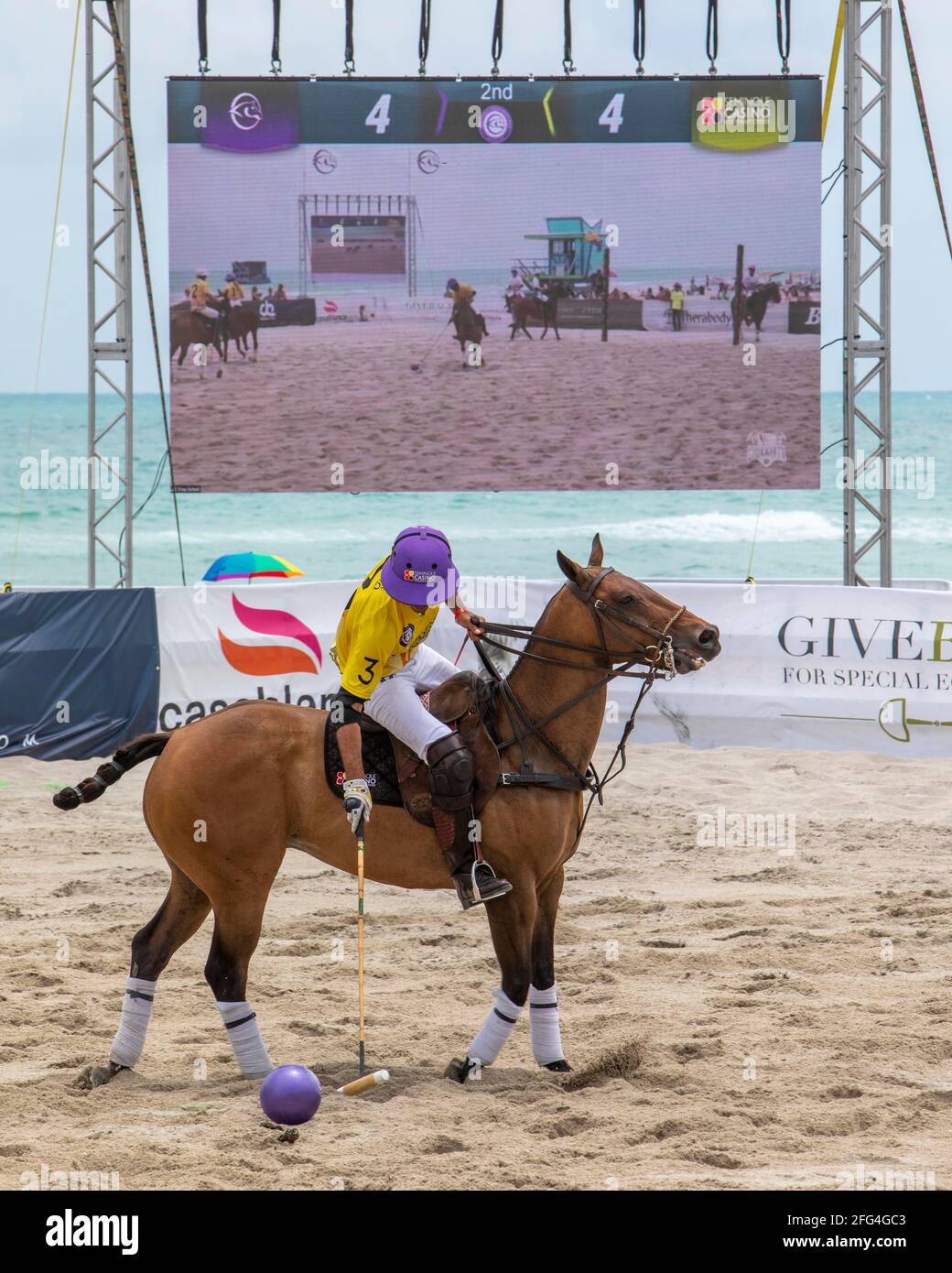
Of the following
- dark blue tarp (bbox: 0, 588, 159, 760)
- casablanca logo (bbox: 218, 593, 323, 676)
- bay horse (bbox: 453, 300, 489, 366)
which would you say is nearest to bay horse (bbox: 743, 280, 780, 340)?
bay horse (bbox: 453, 300, 489, 366)

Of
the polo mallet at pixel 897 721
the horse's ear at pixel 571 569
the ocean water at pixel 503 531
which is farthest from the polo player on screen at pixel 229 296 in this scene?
the ocean water at pixel 503 531

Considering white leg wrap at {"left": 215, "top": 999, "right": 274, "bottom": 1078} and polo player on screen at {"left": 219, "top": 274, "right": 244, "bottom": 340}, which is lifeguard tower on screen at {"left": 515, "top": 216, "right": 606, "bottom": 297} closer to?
polo player on screen at {"left": 219, "top": 274, "right": 244, "bottom": 340}

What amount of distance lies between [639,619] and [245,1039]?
2.33 m

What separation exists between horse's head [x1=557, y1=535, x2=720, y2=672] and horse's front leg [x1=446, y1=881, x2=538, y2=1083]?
42.1 inches

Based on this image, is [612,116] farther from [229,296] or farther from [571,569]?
[571,569]

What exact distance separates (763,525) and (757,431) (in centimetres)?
2970

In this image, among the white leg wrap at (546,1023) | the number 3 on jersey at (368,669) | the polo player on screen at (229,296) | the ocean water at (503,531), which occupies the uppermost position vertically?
the polo player on screen at (229,296)

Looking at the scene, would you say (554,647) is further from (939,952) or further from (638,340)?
(638,340)

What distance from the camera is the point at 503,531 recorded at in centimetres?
4238

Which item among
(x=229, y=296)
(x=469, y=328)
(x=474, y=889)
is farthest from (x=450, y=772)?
(x=229, y=296)

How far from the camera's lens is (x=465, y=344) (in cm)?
1413

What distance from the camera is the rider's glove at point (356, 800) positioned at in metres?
5.59

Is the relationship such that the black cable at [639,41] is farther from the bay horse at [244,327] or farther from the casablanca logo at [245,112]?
the bay horse at [244,327]

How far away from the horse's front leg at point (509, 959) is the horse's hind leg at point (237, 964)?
2.79 feet
